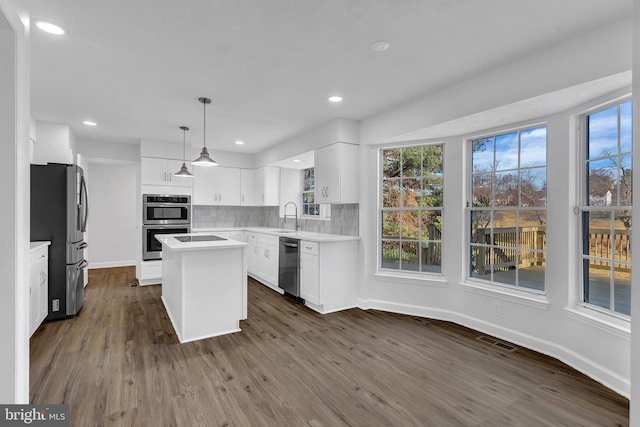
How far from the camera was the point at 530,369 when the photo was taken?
2.61 metres

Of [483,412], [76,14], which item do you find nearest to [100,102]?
[76,14]

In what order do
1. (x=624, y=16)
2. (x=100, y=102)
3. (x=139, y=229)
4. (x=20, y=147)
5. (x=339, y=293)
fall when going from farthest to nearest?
(x=139, y=229) → (x=339, y=293) → (x=100, y=102) → (x=624, y=16) → (x=20, y=147)

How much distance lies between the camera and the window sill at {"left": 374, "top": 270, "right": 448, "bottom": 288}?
384cm

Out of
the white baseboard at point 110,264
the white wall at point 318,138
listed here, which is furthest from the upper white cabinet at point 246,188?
the white baseboard at point 110,264

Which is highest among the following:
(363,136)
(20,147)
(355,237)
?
(363,136)

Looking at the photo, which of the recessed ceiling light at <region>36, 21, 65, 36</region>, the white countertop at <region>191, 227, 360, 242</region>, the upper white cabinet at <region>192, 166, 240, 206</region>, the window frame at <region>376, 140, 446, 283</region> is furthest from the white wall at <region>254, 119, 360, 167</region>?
the recessed ceiling light at <region>36, 21, 65, 36</region>

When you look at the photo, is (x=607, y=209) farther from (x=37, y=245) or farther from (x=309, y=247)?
(x=37, y=245)

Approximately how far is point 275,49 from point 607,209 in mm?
2837

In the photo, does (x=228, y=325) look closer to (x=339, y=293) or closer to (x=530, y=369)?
(x=339, y=293)

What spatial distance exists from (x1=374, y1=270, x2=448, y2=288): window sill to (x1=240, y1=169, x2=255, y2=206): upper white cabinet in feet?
11.5

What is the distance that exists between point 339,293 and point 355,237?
77 centimetres

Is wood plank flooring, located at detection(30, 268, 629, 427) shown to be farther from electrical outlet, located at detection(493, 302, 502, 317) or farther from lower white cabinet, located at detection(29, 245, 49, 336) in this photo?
electrical outlet, located at detection(493, 302, 502, 317)

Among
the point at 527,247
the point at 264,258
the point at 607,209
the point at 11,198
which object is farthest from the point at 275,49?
the point at 264,258

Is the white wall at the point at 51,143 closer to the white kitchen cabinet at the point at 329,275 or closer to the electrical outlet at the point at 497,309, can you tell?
the white kitchen cabinet at the point at 329,275
